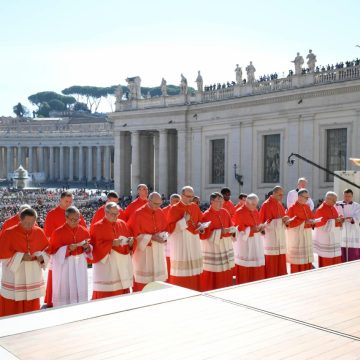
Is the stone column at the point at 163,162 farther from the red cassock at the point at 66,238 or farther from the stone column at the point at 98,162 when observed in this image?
the stone column at the point at 98,162

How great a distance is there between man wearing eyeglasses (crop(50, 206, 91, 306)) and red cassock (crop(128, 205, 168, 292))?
4.39 feet

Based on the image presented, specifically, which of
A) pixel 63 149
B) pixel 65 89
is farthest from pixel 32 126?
pixel 65 89

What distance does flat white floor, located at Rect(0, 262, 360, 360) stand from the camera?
17.5 feet

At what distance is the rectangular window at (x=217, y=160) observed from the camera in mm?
40000

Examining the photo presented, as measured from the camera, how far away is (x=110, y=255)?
1004 cm

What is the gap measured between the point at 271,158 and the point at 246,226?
24484 mm

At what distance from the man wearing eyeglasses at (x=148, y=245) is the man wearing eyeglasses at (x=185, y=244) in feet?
1.69

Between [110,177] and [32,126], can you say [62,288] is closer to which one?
[110,177]

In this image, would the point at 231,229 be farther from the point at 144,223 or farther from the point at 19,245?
the point at 19,245

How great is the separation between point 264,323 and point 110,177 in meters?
86.9

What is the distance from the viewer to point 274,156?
117 feet

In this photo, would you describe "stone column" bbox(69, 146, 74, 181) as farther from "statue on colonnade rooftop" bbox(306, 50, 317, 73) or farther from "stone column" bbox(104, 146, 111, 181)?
"statue on colonnade rooftop" bbox(306, 50, 317, 73)

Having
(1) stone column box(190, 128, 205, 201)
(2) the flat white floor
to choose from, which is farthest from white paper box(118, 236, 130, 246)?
(1) stone column box(190, 128, 205, 201)

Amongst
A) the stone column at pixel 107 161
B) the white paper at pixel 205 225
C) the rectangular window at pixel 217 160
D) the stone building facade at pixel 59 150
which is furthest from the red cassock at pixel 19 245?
the stone column at pixel 107 161
